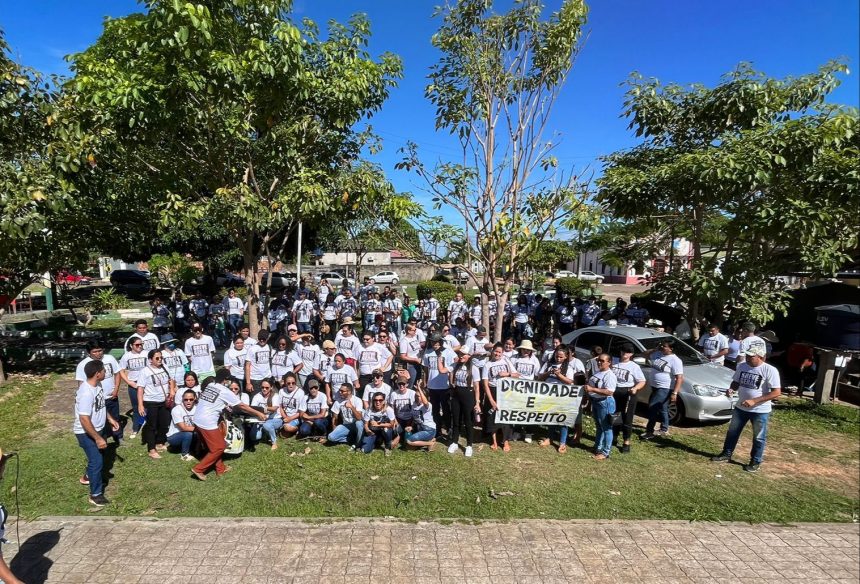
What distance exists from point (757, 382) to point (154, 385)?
7.87 m

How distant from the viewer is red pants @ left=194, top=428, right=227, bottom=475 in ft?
19.7

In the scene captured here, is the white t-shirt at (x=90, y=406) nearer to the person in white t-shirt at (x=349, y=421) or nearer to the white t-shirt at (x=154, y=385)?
the white t-shirt at (x=154, y=385)

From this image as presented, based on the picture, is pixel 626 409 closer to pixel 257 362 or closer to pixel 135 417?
pixel 257 362

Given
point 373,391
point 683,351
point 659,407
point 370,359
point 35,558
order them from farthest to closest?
1. point 683,351
2. point 370,359
3. point 659,407
4. point 373,391
5. point 35,558

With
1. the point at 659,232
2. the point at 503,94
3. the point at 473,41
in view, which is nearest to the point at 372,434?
the point at 503,94

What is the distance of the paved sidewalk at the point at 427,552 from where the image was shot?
4309mm

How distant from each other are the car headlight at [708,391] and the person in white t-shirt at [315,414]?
5.68m

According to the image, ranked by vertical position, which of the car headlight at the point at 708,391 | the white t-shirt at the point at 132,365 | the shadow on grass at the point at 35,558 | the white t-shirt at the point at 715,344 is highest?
the white t-shirt at the point at 715,344

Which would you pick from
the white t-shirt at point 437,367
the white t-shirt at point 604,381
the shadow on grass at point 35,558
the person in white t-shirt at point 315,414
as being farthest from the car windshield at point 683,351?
the shadow on grass at point 35,558

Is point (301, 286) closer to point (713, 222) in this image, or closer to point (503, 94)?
point (503, 94)

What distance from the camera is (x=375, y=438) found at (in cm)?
693

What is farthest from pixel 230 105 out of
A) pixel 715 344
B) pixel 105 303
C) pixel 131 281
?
pixel 131 281

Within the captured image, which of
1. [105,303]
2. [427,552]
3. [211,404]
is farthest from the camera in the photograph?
[105,303]

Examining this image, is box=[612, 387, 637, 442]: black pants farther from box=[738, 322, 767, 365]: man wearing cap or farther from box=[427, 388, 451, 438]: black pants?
box=[738, 322, 767, 365]: man wearing cap
